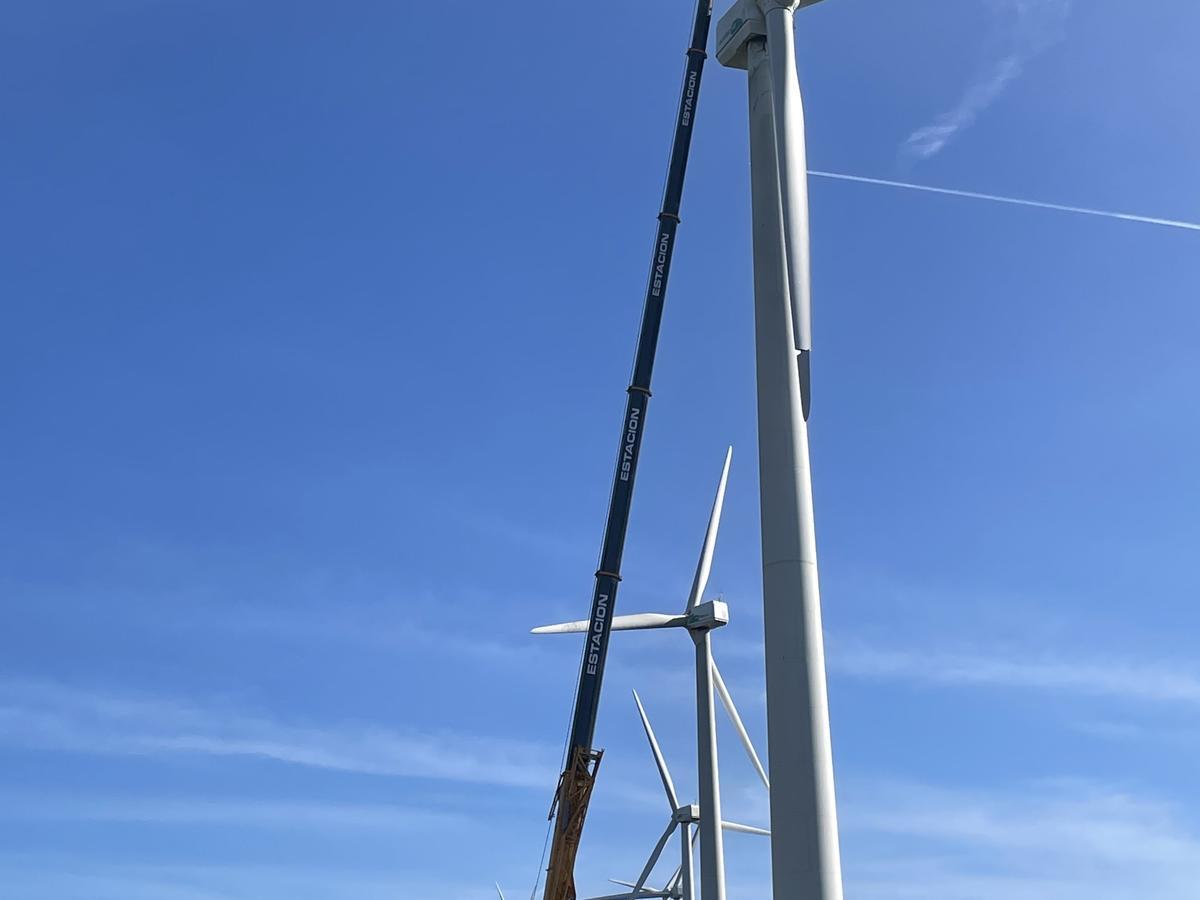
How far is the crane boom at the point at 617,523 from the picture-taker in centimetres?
3538

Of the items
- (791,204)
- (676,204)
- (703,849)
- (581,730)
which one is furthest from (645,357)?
(703,849)

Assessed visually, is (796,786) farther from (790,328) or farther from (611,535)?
(611,535)

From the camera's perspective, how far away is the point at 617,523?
39.0 m

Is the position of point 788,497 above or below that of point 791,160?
below

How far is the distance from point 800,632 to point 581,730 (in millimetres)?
14612

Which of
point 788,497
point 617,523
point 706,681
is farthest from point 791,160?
point 706,681

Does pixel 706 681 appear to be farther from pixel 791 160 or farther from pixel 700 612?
pixel 791 160

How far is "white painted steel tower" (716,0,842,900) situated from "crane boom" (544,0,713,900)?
515 inches

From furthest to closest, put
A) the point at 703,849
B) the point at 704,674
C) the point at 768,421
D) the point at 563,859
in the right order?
the point at 704,674, the point at 703,849, the point at 563,859, the point at 768,421

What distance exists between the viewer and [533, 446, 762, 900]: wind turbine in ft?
153

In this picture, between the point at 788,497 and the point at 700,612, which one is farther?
the point at 700,612

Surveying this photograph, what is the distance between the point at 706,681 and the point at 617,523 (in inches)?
607

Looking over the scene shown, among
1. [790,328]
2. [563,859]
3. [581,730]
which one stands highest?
[790,328]

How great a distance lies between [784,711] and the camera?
22578 millimetres
